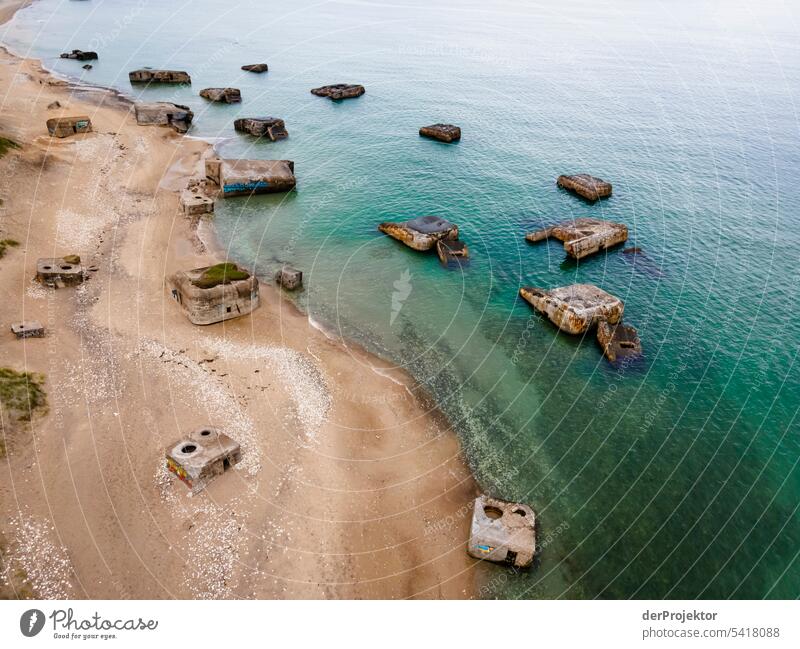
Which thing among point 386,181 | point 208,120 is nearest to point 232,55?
point 208,120

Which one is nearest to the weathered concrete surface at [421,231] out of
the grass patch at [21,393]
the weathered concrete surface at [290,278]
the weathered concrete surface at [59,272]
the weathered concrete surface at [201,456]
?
the weathered concrete surface at [290,278]

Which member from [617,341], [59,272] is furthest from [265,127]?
[617,341]

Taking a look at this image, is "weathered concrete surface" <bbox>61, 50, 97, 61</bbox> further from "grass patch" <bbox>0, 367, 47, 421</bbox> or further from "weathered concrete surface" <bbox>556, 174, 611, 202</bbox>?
"grass patch" <bbox>0, 367, 47, 421</bbox>

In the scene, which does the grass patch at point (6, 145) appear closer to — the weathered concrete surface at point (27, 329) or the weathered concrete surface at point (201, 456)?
the weathered concrete surface at point (27, 329)

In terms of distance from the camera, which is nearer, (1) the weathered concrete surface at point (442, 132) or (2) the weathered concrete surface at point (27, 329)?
(2) the weathered concrete surface at point (27, 329)

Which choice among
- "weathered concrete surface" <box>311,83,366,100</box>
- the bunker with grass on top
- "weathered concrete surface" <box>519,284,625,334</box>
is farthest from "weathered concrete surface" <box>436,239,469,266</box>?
"weathered concrete surface" <box>311,83,366,100</box>
